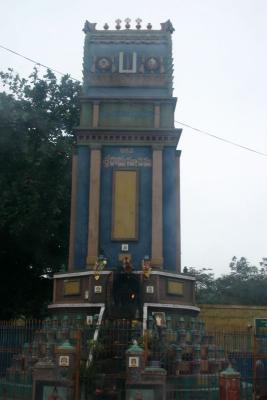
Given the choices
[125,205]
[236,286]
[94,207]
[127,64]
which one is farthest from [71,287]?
[236,286]

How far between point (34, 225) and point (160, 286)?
12136 mm

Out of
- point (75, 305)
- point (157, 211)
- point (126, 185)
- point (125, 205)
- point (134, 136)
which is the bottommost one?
point (75, 305)

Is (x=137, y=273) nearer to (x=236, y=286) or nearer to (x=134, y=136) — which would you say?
(x=134, y=136)

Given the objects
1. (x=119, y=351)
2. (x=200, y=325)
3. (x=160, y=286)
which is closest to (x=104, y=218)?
(x=160, y=286)

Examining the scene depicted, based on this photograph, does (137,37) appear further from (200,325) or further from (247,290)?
(247,290)

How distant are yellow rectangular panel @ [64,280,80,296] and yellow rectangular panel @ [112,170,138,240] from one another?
95.9 inches

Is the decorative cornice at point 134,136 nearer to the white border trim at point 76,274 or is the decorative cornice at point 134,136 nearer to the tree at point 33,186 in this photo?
the white border trim at point 76,274

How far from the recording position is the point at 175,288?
77.4ft

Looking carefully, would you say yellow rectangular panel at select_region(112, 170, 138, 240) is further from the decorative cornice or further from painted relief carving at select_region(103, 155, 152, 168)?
the decorative cornice

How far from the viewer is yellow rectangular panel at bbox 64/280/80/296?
23.6 metres

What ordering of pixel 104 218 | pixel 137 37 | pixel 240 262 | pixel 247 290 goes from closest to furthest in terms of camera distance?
pixel 104 218 < pixel 137 37 < pixel 247 290 < pixel 240 262

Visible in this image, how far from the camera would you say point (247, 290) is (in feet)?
194

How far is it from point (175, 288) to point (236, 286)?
38.4 m

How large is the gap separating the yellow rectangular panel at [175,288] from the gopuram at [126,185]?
1.5 inches
